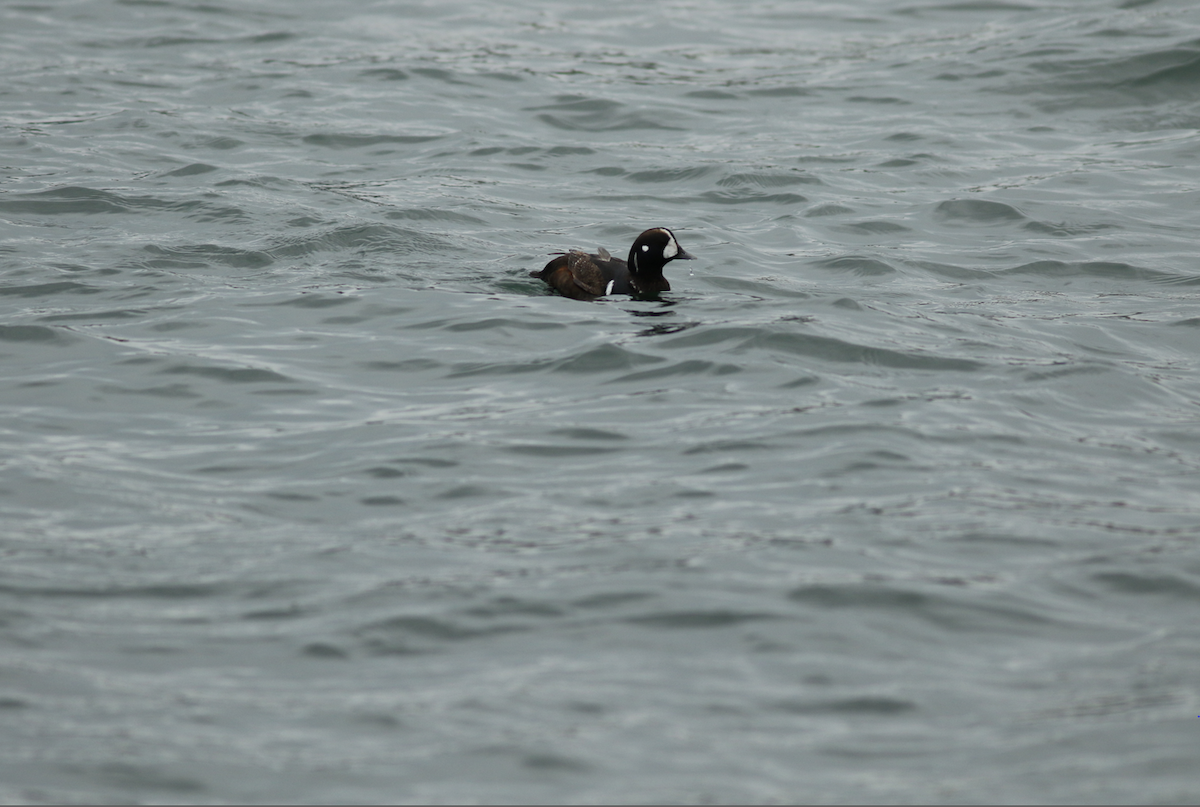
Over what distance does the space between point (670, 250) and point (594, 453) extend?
333cm

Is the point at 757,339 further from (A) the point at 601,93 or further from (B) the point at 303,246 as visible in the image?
(A) the point at 601,93

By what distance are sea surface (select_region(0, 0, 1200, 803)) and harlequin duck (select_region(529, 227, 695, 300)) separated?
142mm

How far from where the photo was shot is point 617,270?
1034 cm

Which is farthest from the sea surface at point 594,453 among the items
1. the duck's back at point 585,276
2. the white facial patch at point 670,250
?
the white facial patch at point 670,250

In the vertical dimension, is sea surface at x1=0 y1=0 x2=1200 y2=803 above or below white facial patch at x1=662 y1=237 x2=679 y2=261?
below

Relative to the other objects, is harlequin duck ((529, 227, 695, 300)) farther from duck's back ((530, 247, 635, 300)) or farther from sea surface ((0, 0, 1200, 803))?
sea surface ((0, 0, 1200, 803))

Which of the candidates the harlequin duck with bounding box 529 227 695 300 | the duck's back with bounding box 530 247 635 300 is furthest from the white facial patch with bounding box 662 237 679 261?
the duck's back with bounding box 530 247 635 300

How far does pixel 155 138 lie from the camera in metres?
14.5

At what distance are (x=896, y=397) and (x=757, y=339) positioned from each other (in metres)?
1.31

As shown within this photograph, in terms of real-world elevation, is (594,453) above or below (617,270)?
below

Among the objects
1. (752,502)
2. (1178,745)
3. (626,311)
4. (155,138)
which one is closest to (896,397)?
(752,502)

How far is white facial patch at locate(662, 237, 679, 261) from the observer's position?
10172 mm

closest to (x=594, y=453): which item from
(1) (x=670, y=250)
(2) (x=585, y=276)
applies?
(2) (x=585, y=276)

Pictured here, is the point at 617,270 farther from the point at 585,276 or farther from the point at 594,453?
the point at 594,453
